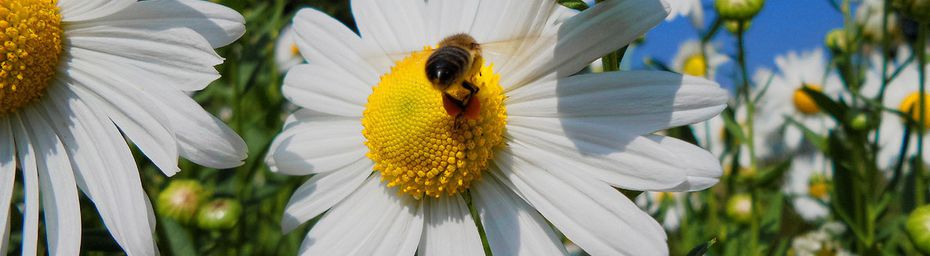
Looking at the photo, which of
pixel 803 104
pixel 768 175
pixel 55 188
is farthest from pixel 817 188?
pixel 55 188

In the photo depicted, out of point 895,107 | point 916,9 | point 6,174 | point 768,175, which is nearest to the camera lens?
point 6,174

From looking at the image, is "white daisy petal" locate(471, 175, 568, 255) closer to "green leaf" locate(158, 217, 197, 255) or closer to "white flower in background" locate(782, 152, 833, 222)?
"green leaf" locate(158, 217, 197, 255)

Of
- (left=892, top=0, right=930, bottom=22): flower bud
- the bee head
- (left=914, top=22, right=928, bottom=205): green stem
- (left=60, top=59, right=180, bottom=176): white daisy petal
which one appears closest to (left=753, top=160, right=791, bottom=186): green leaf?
(left=914, top=22, right=928, bottom=205): green stem

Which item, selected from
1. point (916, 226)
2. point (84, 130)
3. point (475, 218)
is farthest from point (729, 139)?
point (84, 130)

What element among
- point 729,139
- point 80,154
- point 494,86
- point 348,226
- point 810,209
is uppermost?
point 494,86

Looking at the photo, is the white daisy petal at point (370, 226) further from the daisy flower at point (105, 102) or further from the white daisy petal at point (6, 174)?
the white daisy petal at point (6, 174)

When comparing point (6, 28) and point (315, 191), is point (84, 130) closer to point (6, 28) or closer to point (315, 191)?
point (6, 28)

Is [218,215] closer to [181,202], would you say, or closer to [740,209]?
[181,202]
